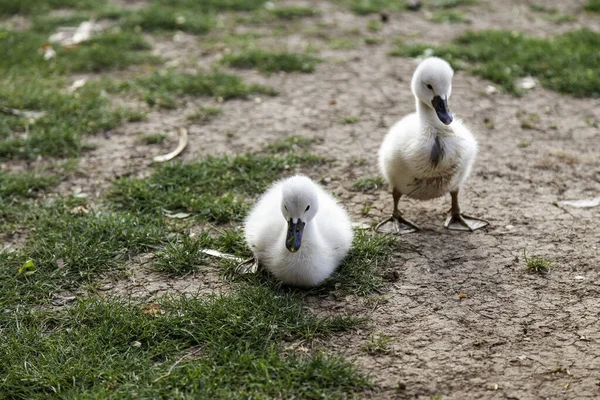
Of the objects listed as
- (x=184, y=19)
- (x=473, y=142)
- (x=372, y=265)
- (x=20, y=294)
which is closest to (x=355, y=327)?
(x=372, y=265)

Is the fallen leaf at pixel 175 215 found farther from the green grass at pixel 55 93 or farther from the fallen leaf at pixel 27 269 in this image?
the green grass at pixel 55 93

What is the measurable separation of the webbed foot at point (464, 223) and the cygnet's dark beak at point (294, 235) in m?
1.24

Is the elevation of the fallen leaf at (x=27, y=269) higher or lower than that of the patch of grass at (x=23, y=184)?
higher

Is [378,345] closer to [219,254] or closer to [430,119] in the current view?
[219,254]

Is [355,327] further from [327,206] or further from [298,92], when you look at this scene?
[298,92]

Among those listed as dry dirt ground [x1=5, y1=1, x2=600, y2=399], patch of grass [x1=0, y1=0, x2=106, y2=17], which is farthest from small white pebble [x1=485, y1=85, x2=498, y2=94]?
patch of grass [x1=0, y1=0, x2=106, y2=17]

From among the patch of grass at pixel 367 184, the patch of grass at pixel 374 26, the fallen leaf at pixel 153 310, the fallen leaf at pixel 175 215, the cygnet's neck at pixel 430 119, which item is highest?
the cygnet's neck at pixel 430 119

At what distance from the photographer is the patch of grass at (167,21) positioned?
816 centimetres

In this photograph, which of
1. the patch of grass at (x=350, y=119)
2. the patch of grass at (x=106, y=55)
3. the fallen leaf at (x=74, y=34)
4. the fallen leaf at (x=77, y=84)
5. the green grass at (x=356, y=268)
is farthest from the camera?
the fallen leaf at (x=74, y=34)

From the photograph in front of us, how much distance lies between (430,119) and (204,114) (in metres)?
2.48

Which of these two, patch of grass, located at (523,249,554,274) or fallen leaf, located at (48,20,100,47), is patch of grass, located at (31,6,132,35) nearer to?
fallen leaf, located at (48,20,100,47)

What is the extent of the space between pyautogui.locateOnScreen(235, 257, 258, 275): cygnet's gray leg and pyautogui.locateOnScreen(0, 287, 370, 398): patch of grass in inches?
8.8

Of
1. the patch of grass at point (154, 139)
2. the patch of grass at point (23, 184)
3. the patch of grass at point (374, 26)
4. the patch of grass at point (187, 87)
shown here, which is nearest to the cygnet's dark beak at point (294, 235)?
the patch of grass at point (23, 184)

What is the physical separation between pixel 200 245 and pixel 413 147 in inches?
54.8
